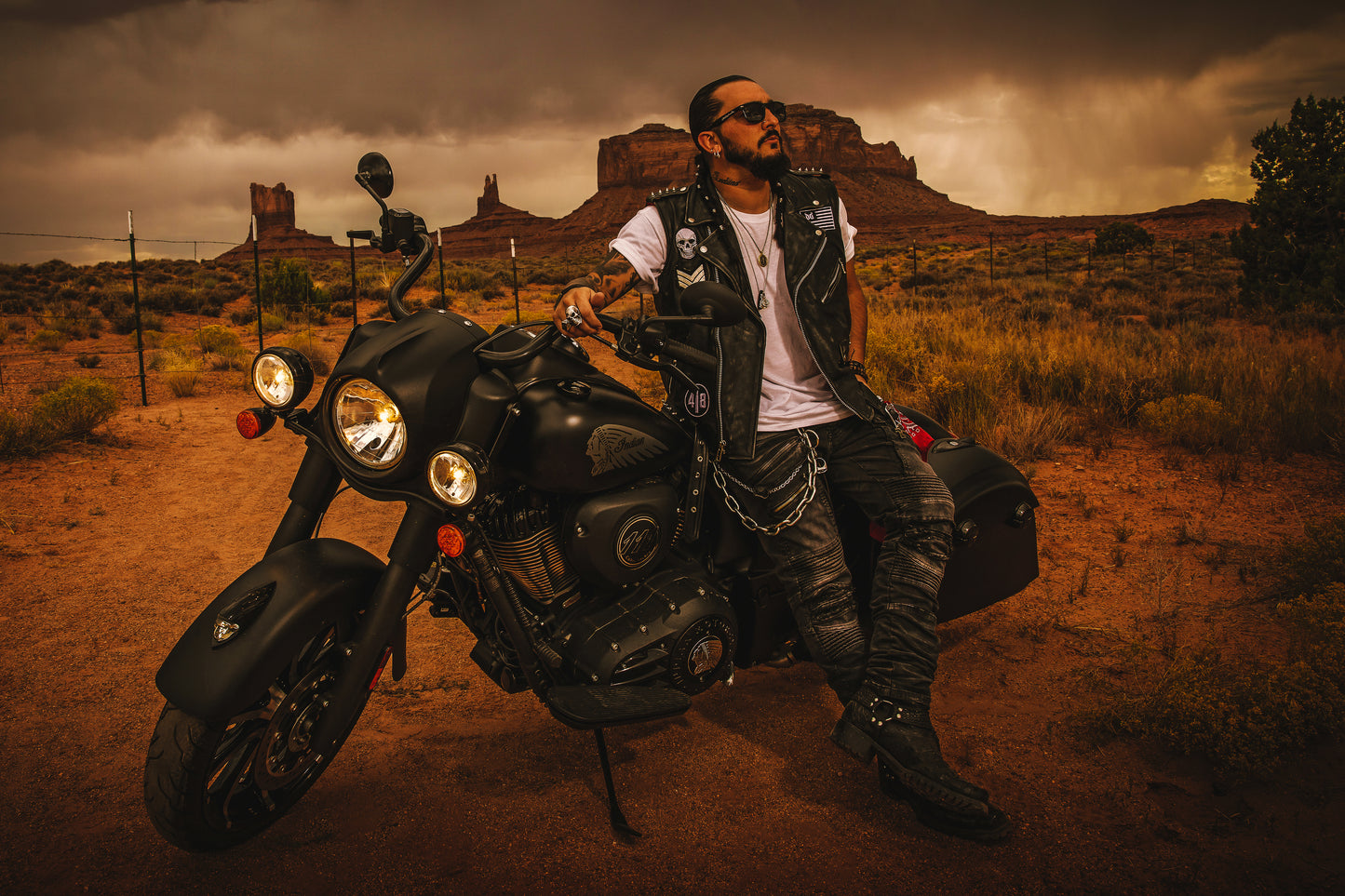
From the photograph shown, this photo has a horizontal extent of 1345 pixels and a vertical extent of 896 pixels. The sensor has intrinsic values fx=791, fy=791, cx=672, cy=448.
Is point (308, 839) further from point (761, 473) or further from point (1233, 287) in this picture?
point (1233, 287)

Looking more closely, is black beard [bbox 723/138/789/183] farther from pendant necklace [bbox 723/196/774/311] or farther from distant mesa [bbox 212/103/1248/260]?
distant mesa [bbox 212/103/1248/260]

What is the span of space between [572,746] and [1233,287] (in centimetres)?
1854

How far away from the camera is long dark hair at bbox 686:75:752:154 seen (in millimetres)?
2744

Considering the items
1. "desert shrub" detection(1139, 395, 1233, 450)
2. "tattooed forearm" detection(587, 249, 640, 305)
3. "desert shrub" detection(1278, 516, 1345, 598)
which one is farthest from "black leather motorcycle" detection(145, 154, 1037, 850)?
"desert shrub" detection(1139, 395, 1233, 450)

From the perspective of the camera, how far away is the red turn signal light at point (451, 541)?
1961 millimetres

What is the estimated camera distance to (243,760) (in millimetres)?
2287

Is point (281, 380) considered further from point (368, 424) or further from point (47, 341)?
point (47, 341)

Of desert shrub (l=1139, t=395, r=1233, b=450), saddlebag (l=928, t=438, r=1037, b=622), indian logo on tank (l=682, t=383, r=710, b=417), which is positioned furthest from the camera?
desert shrub (l=1139, t=395, r=1233, b=450)

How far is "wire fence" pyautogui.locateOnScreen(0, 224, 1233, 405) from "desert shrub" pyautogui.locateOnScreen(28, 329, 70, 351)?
25 mm

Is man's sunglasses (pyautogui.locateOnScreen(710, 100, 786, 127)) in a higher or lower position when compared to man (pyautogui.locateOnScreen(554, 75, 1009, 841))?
higher

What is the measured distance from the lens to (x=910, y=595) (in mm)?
2525

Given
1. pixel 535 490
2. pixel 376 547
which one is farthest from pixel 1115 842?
pixel 376 547

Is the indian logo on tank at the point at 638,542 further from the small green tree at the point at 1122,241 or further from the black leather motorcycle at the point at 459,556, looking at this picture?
the small green tree at the point at 1122,241

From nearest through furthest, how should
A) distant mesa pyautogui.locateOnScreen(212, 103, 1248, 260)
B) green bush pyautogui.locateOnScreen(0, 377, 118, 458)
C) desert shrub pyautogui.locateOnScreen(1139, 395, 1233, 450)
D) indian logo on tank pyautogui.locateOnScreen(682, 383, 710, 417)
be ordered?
indian logo on tank pyautogui.locateOnScreen(682, 383, 710, 417), desert shrub pyautogui.locateOnScreen(1139, 395, 1233, 450), green bush pyautogui.locateOnScreen(0, 377, 118, 458), distant mesa pyautogui.locateOnScreen(212, 103, 1248, 260)
